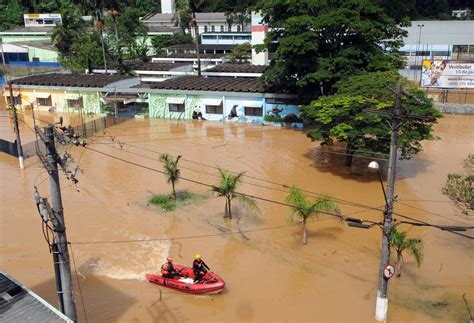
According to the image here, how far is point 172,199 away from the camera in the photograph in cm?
2125

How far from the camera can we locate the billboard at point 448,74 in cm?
3852

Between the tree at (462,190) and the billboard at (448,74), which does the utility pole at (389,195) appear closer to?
the tree at (462,190)

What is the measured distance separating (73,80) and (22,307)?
Result: 35.8 m

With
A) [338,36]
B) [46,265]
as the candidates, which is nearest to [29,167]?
[46,265]

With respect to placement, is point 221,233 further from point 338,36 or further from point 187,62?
point 187,62

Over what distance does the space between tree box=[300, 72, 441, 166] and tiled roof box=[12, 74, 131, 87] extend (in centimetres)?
2373

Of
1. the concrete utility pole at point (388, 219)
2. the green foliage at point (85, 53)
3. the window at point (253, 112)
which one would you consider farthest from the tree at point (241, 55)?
the concrete utility pole at point (388, 219)

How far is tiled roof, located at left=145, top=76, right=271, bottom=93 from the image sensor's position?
36.2m

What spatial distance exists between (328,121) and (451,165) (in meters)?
7.81

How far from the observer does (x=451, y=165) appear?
2550cm

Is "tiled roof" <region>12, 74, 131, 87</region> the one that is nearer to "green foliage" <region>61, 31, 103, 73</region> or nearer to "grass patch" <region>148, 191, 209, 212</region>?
"green foliage" <region>61, 31, 103, 73</region>

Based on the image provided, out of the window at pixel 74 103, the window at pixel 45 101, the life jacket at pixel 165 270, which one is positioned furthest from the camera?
the window at pixel 45 101

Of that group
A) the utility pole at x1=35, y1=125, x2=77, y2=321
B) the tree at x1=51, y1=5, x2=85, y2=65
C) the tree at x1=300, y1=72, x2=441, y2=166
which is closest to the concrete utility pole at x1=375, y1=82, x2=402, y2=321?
the utility pole at x1=35, y1=125, x2=77, y2=321

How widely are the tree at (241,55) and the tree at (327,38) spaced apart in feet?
82.4
